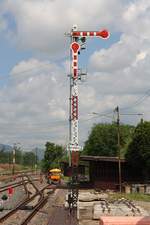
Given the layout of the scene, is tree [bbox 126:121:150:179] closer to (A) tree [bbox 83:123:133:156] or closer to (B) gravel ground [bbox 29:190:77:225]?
(B) gravel ground [bbox 29:190:77:225]

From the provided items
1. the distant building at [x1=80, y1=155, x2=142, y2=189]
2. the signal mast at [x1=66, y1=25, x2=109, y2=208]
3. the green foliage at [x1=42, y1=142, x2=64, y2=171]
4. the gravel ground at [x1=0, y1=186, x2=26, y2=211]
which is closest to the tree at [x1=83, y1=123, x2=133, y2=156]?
the green foliage at [x1=42, y1=142, x2=64, y2=171]

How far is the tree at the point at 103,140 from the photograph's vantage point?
116688mm

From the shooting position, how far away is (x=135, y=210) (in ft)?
82.8

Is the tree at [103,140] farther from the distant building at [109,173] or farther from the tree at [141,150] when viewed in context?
the tree at [141,150]

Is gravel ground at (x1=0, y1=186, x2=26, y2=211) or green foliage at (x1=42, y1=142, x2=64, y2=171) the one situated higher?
green foliage at (x1=42, y1=142, x2=64, y2=171)

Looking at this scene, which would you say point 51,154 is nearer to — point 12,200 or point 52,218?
point 12,200

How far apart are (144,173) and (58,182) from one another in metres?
18.4

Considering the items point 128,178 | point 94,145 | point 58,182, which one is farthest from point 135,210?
point 94,145

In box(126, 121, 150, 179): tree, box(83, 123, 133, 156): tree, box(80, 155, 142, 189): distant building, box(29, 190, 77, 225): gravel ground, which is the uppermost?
box(83, 123, 133, 156): tree

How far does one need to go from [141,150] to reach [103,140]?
6439 centimetres

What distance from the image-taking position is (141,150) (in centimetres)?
5466

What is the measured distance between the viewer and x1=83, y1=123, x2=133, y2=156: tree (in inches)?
4594

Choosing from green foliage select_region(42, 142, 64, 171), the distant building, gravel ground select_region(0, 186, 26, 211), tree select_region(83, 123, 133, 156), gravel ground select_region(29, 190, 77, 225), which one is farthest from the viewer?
green foliage select_region(42, 142, 64, 171)

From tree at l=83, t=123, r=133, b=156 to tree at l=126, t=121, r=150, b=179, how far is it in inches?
2218
